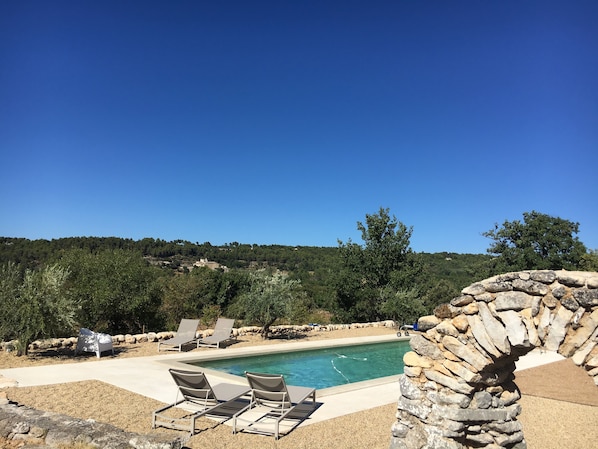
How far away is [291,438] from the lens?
5.56 m

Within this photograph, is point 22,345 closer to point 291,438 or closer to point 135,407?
point 135,407

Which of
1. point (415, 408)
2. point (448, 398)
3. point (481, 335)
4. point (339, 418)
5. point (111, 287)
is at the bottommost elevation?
point (339, 418)

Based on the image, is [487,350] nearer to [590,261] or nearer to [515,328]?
[515,328]

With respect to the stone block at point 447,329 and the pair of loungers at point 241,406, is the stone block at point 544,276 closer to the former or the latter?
the stone block at point 447,329

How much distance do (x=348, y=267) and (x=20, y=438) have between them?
64.4 ft

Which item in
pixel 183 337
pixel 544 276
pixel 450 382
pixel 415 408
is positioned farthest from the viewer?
pixel 183 337

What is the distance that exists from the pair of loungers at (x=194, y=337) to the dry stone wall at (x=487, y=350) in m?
9.21

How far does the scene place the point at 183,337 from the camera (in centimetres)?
1291

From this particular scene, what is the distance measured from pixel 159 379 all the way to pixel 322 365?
498 centimetres

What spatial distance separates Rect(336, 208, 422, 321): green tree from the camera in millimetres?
22734

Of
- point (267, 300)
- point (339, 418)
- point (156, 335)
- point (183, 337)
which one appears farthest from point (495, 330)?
point (156, 335)

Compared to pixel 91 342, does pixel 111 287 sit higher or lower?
higher

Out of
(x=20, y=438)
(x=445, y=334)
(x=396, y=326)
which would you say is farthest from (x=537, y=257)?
(x=20, y=438)

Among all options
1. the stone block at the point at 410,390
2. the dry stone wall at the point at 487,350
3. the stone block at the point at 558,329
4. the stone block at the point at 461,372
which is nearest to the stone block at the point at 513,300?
the dry stone wall at the point at 487,350
